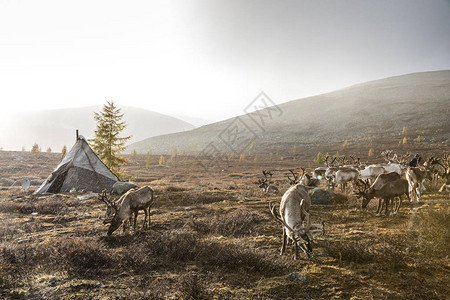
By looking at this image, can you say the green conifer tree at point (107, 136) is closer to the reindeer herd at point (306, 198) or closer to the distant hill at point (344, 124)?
the reindeer herd at point (306, 198)

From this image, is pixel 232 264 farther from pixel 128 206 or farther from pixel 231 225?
pixel 128 206

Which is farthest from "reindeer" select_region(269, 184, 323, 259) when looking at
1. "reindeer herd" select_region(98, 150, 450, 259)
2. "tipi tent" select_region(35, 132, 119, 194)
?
"tipi tent" select_region(35, 132, 119, 194)

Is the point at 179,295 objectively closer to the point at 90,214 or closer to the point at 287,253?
the point at 287,253

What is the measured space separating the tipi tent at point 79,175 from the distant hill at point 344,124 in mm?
42741

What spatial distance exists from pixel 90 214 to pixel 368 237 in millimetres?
13090

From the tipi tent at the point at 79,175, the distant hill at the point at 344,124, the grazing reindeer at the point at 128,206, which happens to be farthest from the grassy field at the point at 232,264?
the distant hill at the point at 344,124

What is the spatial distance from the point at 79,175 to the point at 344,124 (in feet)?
386

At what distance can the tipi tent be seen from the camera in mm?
18172

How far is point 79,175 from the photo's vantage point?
60.6 ft

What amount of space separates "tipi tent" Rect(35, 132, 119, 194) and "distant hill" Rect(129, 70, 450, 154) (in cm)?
4274

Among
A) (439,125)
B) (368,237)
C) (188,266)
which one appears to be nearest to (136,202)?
(188,266)

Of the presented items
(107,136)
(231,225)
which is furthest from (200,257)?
(107,136)

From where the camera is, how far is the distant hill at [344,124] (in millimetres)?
86188

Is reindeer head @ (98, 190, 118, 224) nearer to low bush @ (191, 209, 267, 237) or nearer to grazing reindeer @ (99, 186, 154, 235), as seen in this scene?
grazing reindeer @ (99, 186, 154, 235)
